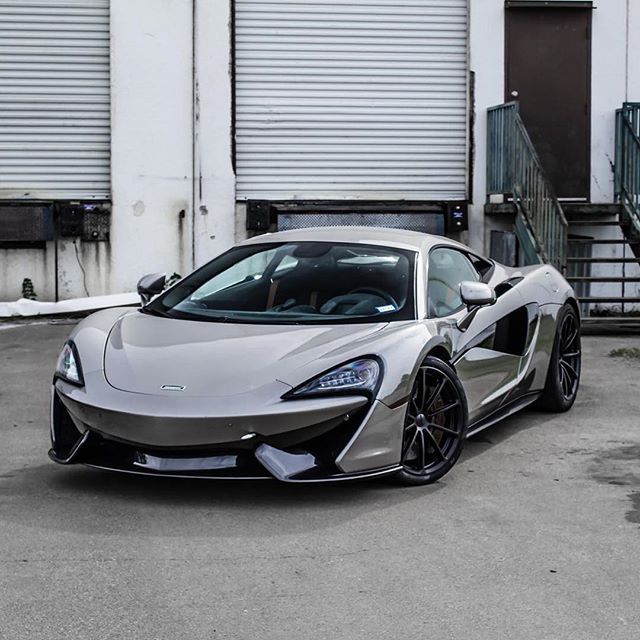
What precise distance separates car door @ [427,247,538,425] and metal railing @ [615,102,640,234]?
27.3ft

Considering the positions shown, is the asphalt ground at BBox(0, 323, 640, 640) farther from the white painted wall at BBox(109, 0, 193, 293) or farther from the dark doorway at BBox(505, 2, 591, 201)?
the dark doorway at BBox(505, 2, 591, 201)

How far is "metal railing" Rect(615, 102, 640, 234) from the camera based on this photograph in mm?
16094

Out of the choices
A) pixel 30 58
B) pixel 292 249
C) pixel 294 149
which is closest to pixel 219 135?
pixel 294 149

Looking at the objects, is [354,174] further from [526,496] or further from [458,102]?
[526,496]

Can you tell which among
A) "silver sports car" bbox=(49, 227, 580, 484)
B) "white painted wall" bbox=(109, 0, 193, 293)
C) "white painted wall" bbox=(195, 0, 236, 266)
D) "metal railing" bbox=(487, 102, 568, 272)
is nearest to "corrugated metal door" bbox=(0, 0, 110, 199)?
"white painted wall" bbox=(109, 0, 193, 293)

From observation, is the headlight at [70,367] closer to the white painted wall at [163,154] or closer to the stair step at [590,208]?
the white painted wall at [163,154]

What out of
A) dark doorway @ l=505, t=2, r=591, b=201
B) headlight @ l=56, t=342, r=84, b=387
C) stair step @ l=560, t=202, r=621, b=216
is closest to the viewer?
headlight @ l=56, t=342, r=84, b=387

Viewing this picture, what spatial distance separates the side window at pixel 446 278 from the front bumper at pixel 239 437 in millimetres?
1196

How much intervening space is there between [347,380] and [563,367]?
3.18 metres

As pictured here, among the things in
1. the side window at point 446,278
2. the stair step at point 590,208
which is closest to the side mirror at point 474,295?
the side window at point 446,278

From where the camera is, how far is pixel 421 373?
644 centimetres

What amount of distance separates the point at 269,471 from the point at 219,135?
1096 cm

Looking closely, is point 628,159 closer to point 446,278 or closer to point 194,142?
point 194,142

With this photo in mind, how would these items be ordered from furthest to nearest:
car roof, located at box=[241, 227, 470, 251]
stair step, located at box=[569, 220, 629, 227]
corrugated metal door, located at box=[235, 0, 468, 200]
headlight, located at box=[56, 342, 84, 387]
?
corrugated metal door, located at box=[235, 0, 468, 200]
stair step, located at box=[569, 220, 629, 227]
car roof, located at box=[241, 227, 470, 251]
headlight, located at box=[56, 342, 84, 387]
